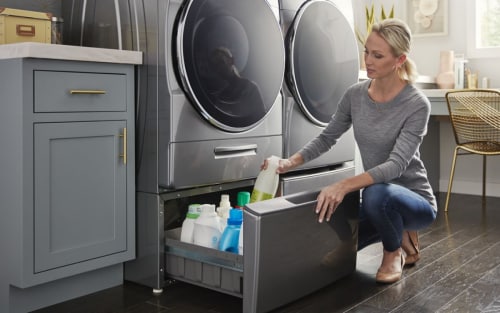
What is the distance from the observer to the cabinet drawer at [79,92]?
1.99 m

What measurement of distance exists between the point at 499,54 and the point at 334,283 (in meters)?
2.98

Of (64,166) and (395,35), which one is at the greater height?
(395,35)

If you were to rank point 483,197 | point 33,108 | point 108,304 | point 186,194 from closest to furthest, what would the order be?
point 33,108
point 108,304
point 186,194
point 483,197

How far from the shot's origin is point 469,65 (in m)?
4.83

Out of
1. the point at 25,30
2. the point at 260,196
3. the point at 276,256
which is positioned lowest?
the point at 276,256

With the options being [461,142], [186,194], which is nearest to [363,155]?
[186,194]

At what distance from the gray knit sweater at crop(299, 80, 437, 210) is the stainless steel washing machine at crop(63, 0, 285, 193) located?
315 millimetres

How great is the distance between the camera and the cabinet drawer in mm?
1991

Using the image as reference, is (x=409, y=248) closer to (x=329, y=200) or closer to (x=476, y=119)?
(x=329, y=200)

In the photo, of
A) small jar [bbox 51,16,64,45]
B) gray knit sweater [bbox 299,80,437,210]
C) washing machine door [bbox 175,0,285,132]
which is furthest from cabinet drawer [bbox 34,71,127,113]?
gray knit sweater [bbox 299,80,437,210]

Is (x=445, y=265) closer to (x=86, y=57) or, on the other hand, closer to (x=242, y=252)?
(x=242, y=252)

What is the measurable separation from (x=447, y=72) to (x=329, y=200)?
2.94 metres

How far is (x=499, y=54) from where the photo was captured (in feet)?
15.4

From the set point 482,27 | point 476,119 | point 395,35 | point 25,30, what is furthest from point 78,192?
point 482,27
